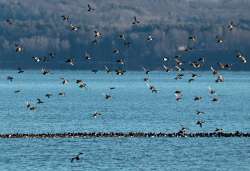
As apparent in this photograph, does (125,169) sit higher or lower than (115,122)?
lower

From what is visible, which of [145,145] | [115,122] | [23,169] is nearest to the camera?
[23,169]

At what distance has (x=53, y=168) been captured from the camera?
7231cm

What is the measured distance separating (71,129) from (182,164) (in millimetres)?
45002

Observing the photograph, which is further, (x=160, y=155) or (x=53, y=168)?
(x=160, y=155)

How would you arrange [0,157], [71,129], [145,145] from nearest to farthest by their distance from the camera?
[0,157], [145,145], [71,129]

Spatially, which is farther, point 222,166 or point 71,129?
point 71,129

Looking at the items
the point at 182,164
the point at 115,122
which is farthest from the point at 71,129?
the point at 182,164

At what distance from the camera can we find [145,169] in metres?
72.7

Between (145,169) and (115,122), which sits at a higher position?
(115,122)

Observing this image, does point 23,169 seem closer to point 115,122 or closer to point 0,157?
point 0,157

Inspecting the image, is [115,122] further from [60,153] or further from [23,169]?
[23,169]

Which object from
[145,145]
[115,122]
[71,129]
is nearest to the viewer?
[145,145]

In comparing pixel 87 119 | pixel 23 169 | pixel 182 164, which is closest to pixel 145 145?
pixel 182 164

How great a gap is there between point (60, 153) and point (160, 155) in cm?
936
